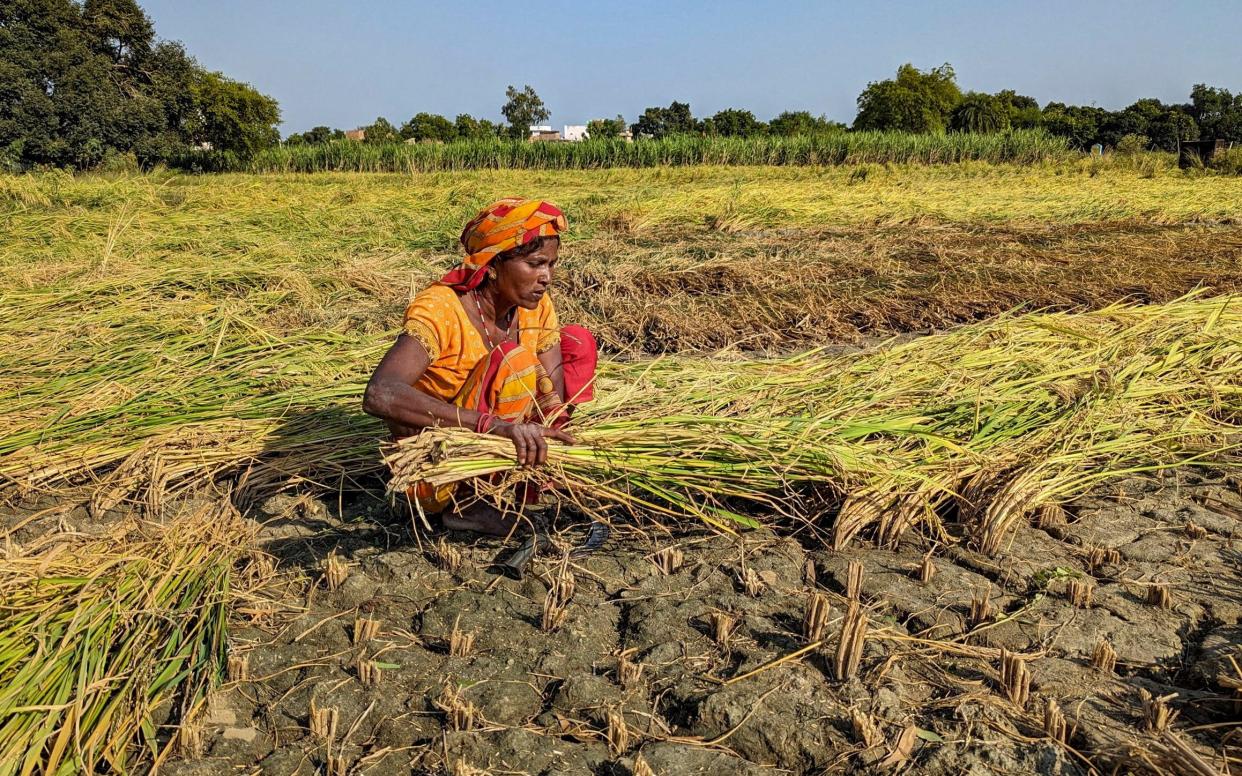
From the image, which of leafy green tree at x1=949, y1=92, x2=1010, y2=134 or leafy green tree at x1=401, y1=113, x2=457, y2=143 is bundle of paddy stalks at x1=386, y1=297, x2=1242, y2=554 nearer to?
leafy green tree at x1=949, y1=92, x2=1010, y2=134

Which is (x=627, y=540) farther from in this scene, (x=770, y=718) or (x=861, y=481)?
(x=770, y=718)

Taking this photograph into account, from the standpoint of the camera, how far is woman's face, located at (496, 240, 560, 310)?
7.80ft

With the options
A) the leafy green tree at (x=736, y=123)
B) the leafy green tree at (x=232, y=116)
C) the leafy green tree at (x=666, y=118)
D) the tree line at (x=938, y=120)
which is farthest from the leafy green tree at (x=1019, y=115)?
the leafy green tree at (x=232, y=116)

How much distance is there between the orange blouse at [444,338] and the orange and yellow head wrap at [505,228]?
0.37 ft

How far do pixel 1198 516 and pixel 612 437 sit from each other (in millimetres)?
1675

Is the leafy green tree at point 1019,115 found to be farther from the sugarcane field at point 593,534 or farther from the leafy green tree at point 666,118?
the sugarcane field at point 593,534

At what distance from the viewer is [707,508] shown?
2.38m

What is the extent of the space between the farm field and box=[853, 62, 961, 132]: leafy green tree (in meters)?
32.4

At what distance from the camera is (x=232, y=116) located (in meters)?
29.8

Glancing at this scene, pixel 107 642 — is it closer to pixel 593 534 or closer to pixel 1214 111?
pixel 593 534

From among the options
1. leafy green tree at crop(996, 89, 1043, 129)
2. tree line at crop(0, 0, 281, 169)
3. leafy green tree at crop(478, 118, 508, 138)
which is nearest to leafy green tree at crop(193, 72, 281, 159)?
tree line at crop(0, 0, 281, 169)

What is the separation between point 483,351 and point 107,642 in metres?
1.15

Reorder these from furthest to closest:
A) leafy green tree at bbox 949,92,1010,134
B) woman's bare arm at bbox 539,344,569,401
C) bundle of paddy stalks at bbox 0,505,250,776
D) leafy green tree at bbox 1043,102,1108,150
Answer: leafy green tree at bbox 1043,102,1108,150, leafy green tree at bbox 949,92,1010,134, woman's bare arm at bbox 539,344,569,401, bundle of paddy stalks at bbox 0,505,250,776

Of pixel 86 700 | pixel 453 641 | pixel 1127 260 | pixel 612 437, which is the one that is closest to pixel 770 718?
pixel 453 641
